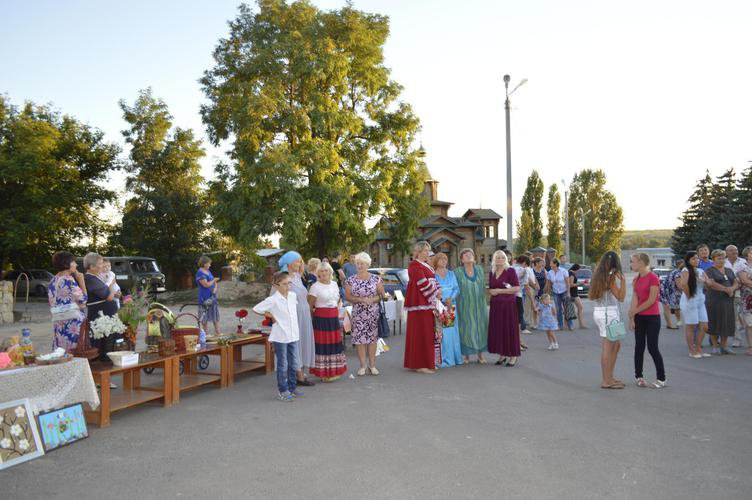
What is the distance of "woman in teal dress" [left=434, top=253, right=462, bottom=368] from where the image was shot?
9.82 m

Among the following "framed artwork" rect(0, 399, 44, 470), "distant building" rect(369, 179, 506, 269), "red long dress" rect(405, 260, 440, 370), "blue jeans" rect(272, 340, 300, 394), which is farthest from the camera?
"distant building" rect(369, 179, 506, 269)

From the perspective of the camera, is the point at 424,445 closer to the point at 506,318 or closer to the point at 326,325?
the point at 326,325

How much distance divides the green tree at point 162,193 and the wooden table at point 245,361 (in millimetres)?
28482

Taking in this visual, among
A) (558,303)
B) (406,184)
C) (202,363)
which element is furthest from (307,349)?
(406,184)

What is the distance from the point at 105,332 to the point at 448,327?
5.56 metres

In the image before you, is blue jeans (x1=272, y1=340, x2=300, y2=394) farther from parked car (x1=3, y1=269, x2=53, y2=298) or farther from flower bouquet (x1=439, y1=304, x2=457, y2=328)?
parked car (x1=3, y1=269, x2=53, y2=298)

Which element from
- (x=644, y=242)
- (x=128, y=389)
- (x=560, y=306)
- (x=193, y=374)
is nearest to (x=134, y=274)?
(x=193, y=374)

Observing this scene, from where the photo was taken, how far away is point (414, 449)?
5348 mm

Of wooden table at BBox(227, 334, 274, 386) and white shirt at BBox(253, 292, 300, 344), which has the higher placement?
white shirt at BBox(253, 292, 300, 344)

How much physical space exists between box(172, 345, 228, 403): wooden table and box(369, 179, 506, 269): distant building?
40909 millimetres

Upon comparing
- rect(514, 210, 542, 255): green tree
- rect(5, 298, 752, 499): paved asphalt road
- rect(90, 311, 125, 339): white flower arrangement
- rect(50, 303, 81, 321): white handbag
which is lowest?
rect(5, 298, 752, 499): paved asphalt road

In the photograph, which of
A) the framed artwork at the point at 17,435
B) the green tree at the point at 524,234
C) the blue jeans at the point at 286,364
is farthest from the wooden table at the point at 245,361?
the green tree at the point at 524,234

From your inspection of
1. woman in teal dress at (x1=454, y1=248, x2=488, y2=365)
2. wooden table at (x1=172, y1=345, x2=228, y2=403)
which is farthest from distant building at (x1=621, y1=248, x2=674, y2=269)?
wooden table at (x1=172, y1=345, x2=228, y2=403)

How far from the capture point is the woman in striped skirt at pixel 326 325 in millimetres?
8508
